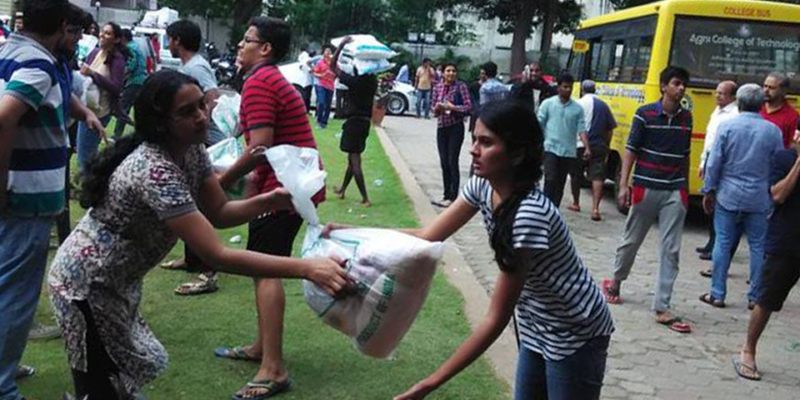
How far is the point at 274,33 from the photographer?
4367mm

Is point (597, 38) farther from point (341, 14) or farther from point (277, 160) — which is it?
point (341, 14)

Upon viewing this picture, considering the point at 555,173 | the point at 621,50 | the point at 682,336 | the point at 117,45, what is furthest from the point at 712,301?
the point at 621,50

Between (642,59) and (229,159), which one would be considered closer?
(229,159)

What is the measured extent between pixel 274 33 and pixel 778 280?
10.9 feet

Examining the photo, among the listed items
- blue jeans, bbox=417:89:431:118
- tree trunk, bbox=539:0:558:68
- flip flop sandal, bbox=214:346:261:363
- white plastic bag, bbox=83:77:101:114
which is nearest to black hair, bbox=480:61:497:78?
white plastic bag, bbox=83:77:101:114

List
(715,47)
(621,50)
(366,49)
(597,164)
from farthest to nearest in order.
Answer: (621,50) → (597,164) → (715,47) → (366,49)

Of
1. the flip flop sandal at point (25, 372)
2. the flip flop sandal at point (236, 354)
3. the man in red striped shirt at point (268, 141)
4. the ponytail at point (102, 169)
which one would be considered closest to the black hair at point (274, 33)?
the man in red striped shirt at point (268, 141)

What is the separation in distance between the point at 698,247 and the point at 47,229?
7.45 metres

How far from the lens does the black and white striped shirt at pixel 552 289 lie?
8.61 ft

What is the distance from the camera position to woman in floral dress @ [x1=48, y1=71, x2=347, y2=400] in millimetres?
2762

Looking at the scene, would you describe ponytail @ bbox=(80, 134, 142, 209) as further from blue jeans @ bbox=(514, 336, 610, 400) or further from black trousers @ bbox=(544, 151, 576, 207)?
black trousers @ bbox=(544, 151, 576, 207)

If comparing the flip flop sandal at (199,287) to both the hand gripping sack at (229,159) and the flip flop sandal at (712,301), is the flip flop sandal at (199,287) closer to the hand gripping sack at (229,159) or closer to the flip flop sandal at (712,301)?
the hand gripping sack at (229,159)

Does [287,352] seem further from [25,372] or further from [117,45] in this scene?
[117,45]

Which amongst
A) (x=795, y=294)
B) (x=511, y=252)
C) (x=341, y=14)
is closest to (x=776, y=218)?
(x=795, y=294)
